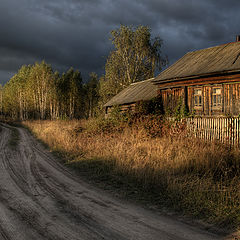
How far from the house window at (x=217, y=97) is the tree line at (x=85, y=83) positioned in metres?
15.6

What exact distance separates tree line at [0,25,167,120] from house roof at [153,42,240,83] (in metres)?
11.4

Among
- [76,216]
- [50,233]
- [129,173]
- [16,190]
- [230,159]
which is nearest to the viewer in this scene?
[50,233]

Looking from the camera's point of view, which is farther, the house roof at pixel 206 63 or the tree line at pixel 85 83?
the tree line at pixel 85 83

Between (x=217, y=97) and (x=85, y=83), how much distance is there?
4066 centimetres

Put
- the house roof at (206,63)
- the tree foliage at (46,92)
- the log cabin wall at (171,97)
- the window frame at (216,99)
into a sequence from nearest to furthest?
the house roof at (206,63) → the window frame at (216,99) → the log cabin wall at (171,97) → the tree foliage at (46,92)

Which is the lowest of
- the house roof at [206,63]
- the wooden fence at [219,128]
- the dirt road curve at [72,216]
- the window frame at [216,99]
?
the dirt road curve at [72,216]

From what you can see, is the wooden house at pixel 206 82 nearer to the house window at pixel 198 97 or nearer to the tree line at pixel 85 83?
the house window at pixel 198 97

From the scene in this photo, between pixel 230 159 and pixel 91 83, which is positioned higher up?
pixel 91 83

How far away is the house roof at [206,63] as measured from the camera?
1378cm

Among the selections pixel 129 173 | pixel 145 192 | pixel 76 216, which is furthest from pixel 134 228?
pixel 129 173

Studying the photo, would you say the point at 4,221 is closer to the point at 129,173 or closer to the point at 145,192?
the point at 145,192

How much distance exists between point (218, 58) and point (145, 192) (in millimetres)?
13054

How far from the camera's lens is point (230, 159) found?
775cm

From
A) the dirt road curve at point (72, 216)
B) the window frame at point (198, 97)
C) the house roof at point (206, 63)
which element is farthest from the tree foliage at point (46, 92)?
the dirt road curve at point (72, 216)
